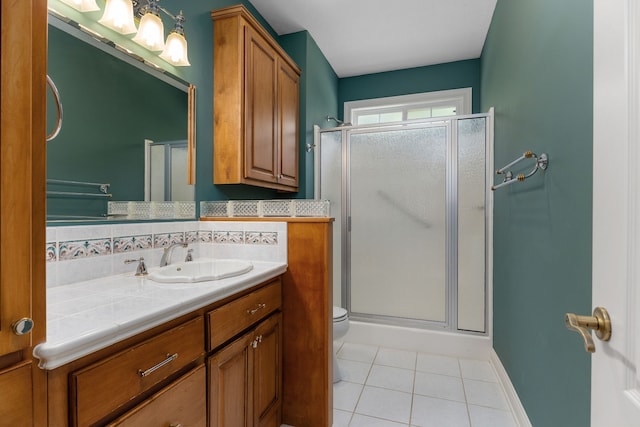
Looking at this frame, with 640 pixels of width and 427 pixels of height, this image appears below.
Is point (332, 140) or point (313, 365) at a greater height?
point (332, 140)

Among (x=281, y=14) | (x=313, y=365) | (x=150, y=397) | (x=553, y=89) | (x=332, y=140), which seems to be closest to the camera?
(x=150, y=397)

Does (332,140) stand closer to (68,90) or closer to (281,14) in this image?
(281,14)

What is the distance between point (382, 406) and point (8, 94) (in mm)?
2057

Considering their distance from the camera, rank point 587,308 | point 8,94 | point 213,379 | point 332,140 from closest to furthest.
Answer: point 8,94
point 587,308
point 213,379
point 332,140

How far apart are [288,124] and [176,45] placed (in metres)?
1.05

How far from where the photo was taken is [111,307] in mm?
878

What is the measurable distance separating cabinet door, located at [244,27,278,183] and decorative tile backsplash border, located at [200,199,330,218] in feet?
0.82

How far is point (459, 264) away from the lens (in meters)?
2.57

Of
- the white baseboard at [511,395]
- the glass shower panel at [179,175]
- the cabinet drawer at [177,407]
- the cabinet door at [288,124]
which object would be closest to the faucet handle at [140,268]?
the glass shower panel at [179,175]

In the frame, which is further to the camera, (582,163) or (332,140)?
(332,140)

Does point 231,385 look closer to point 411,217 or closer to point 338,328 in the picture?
point 338,328

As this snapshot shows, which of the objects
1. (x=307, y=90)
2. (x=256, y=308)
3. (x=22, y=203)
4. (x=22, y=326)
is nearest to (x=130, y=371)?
(x=22, y=326)

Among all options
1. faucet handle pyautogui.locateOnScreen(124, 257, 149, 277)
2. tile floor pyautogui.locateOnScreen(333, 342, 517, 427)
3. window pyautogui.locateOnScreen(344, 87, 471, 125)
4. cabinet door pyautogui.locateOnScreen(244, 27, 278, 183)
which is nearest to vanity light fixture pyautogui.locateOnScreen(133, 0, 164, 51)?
cabinet door pyautogui.locateOnScreen(244, 27, 278, 183)

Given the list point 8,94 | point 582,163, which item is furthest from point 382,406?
point 8,94
